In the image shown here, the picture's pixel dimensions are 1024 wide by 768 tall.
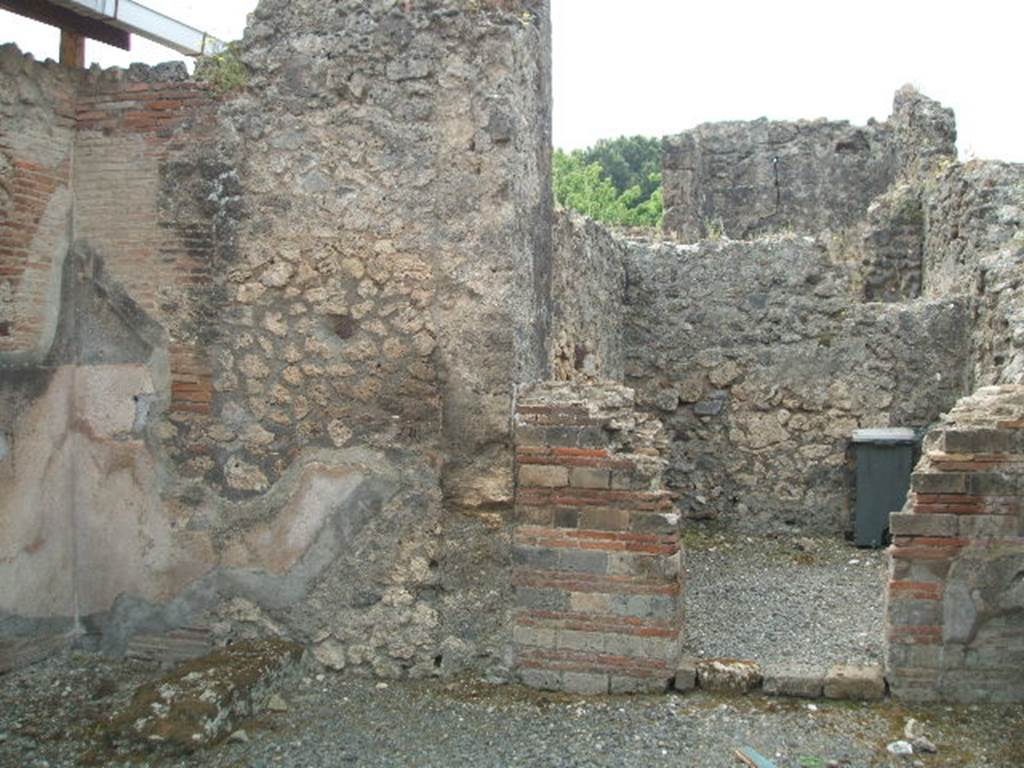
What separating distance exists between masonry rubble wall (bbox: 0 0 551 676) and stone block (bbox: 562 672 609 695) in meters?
0.31

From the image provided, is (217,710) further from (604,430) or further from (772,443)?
(772,443)

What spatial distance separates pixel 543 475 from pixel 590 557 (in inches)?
A: 16.7

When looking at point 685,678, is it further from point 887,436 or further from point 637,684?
point 887,436

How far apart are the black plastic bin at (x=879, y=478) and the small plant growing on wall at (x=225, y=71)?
18.1 ft

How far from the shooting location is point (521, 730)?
4453mm

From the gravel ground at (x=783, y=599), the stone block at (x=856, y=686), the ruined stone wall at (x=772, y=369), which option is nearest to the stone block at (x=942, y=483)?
the stone block at (x=856, y=686)

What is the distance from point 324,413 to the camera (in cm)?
511

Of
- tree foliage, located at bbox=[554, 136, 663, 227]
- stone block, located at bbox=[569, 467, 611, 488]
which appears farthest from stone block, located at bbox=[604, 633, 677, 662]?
tree foliage, located at bbox=[554, 136, 663, 227]

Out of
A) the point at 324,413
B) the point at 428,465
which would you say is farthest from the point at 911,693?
the point at 324,413

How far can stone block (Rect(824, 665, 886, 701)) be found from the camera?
467 centimetres

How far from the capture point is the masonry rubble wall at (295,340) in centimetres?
495

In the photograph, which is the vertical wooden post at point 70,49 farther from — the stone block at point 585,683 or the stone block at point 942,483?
the stone block at point 942,483

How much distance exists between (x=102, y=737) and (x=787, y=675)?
9.70 feet

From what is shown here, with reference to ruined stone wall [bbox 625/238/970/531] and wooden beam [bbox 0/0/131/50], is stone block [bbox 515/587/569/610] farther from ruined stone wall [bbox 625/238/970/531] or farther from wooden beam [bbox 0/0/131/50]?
ruined stone wall [bbox 625/238/970/531]
